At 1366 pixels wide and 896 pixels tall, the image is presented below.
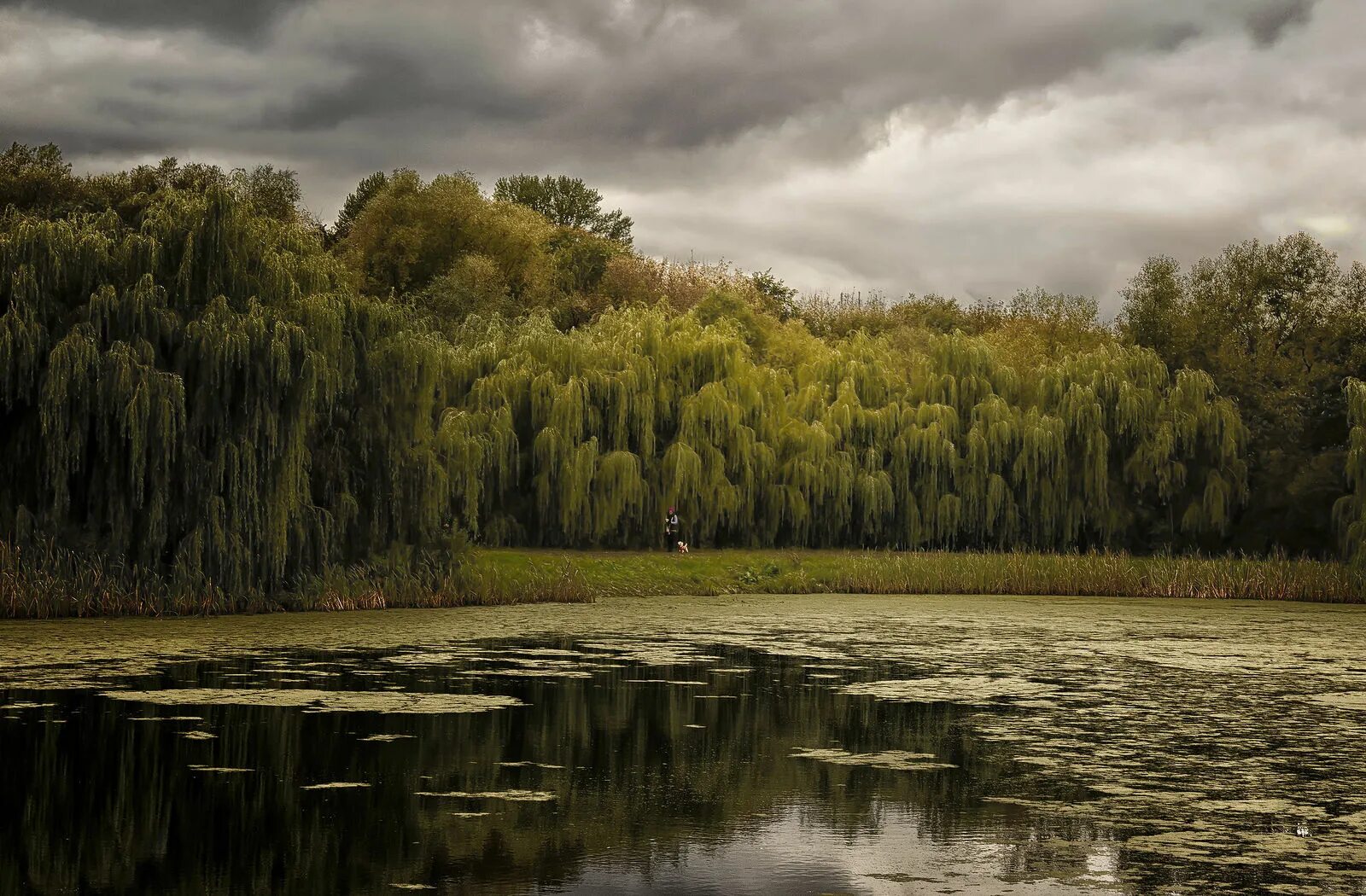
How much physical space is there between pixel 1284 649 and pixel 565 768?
42.9 ft

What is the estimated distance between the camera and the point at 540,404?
33250mm

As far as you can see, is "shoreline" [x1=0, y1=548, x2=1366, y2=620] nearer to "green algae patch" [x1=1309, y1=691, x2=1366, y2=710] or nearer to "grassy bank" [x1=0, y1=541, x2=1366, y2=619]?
"grassy bank" [x1=0, y1=541, x2=1366, y2=619]

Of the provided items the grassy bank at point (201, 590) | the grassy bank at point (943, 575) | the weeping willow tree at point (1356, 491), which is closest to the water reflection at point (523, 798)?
the grassy bank at point (201, 590)

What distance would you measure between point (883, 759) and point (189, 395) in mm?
15263

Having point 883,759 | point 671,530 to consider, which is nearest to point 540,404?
point 671,530

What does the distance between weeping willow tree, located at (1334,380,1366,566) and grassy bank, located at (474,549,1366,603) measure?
0.55m

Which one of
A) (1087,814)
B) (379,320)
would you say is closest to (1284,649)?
(1087,814)

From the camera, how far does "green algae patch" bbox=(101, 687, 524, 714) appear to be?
1311 cm

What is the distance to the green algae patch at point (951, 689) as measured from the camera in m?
14.6

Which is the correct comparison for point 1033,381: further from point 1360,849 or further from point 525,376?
point 1360,849

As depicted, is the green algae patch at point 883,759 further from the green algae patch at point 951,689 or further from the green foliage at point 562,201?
the green foliage at point 562,201

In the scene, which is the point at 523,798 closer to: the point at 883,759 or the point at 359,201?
the point at 883,759

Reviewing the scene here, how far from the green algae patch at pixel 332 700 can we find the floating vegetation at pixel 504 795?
352 centimetres

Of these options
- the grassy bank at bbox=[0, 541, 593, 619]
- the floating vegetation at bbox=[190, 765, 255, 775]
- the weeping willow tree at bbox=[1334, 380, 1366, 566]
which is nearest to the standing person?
the grassy bank at bbox=[0, 541, 593, 619]
